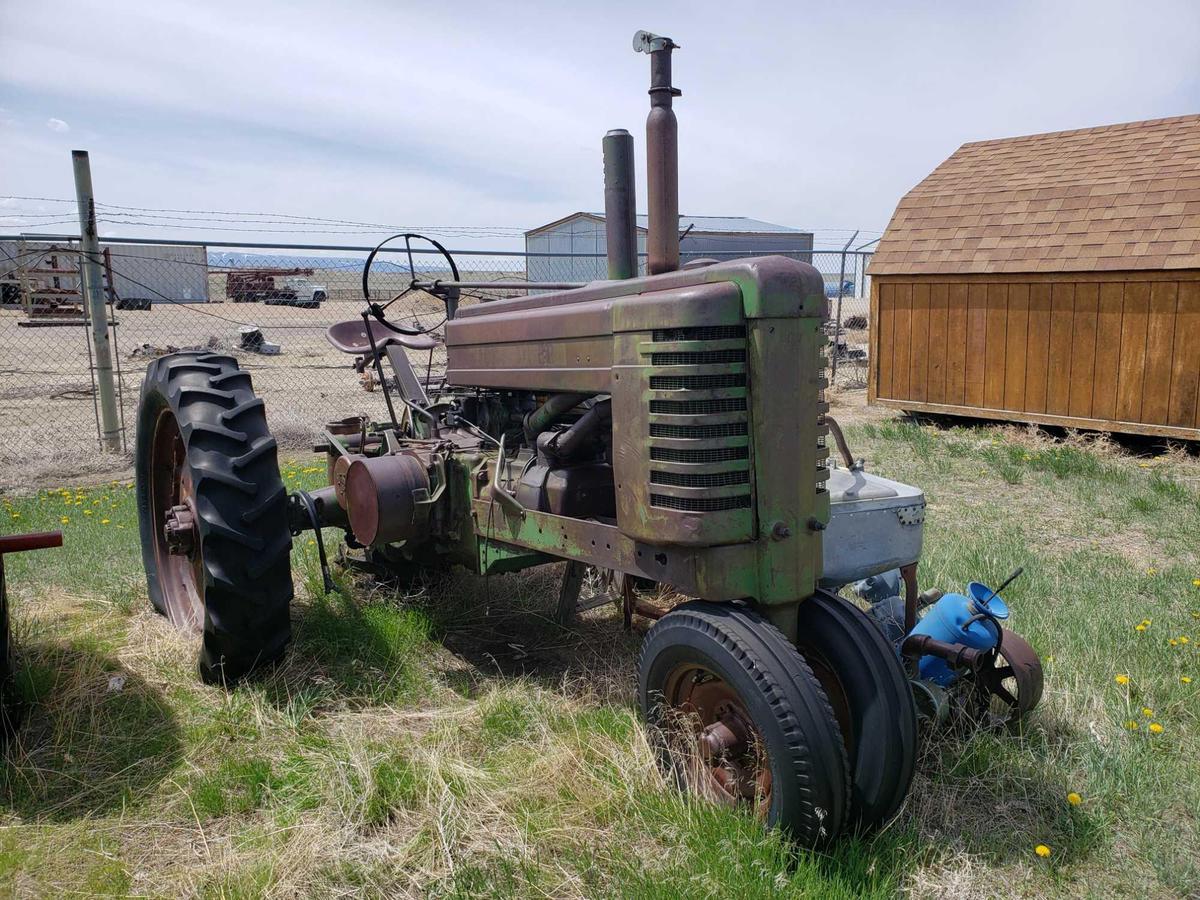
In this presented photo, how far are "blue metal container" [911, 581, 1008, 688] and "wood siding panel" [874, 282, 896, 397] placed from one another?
736 centimetres

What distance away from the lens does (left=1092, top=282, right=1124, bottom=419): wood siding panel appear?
8188mm

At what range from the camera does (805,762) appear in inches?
84.3

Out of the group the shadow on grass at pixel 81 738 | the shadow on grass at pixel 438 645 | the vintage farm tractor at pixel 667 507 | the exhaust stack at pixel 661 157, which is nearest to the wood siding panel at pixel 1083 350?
the vintage farm tractor at pixel 667 507

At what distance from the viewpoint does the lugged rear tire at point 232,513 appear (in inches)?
121

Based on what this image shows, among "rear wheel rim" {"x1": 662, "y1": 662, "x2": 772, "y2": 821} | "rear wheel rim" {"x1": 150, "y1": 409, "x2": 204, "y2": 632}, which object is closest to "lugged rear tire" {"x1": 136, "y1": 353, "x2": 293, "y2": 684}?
"rear wheel rim" {"x1": 150, "y1": 409, "x2": 204, "y2": 632}

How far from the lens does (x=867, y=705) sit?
233 cm

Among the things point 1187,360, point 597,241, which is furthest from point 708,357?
point 597,241

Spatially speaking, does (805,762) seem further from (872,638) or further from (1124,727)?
(1124,727)

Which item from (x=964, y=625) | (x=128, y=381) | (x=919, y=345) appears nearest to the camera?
(x=964, y=625)

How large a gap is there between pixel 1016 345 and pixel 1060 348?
16.7 inches

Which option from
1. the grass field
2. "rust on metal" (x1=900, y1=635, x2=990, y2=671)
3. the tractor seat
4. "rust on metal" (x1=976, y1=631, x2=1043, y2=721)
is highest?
the tractor seat

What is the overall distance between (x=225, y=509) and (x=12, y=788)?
994mm

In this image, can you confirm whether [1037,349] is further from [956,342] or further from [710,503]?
[710,503]

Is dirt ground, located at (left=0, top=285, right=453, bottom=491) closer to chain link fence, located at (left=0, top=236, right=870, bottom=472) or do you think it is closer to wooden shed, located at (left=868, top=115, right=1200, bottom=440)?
chain link fence, located at (left=0, top=236, right=870, bottom=472)
